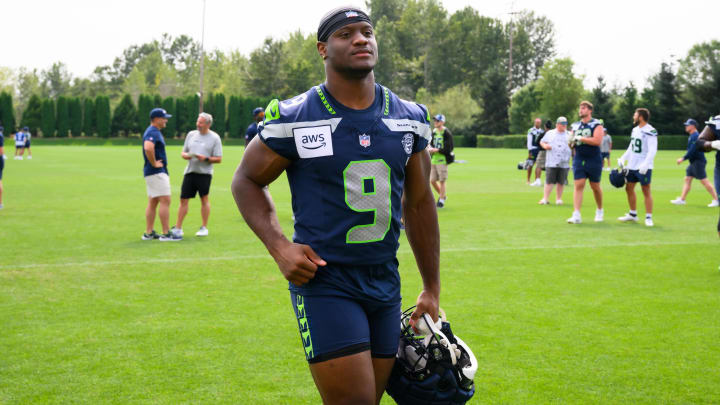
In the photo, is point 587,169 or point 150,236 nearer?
point 150,236

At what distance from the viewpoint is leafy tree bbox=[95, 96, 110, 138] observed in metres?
77.8

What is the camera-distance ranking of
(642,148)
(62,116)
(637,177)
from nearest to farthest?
(642,148), (637,177), (62,116)

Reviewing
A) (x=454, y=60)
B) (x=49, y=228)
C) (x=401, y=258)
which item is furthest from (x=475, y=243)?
(x=454, y=60)

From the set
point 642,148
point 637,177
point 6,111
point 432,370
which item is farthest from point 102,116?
point 432,370

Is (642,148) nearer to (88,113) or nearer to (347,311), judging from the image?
(347,311)

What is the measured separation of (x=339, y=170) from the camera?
309 cm

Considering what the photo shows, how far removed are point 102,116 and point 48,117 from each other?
5.55 metres

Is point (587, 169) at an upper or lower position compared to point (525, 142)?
lower

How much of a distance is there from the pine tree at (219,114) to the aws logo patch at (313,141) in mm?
79574

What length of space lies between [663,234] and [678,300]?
5.45m

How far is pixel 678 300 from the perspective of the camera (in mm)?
7789

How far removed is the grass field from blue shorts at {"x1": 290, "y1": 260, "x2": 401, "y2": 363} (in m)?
1.96

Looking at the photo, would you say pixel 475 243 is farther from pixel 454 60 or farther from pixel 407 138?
pixel 454 60

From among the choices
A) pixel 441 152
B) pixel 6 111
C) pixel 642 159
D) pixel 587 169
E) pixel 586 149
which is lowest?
pixel 587 169
